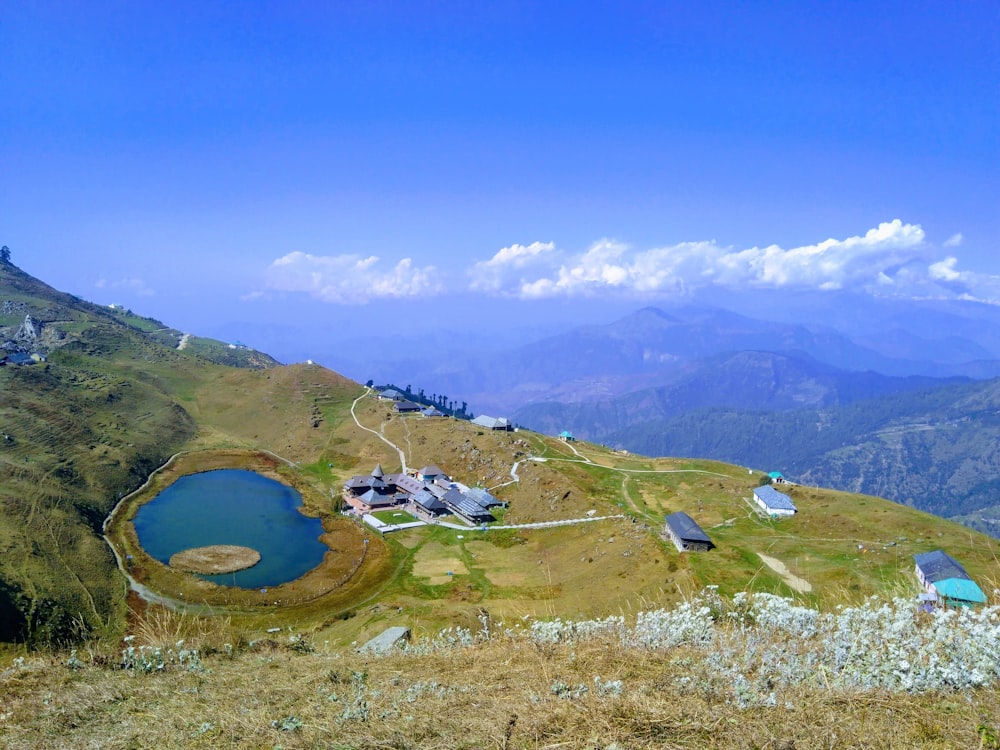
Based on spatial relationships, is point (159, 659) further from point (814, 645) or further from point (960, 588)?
point (960, 588)

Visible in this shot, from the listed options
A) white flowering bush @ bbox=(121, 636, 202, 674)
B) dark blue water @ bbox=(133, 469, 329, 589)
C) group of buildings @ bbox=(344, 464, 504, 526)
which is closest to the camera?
white flowering bush @ bbox=(121, 636, 202, 674)

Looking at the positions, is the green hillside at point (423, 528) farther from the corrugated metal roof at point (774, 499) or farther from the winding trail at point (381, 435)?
the corrugated metal roof at point (774, 499)

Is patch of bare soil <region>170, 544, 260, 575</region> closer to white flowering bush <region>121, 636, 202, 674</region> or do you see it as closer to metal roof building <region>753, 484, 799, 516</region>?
white flowering bush <region>121, 636, 202, 674</region>

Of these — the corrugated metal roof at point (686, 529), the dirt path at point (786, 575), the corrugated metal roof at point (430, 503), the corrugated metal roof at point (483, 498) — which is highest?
the corrugated metal roof at point (686, 529)

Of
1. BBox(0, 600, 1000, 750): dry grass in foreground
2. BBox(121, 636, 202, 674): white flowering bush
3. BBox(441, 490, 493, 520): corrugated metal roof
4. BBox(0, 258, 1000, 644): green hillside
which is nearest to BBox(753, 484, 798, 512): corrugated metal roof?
BBox(0, 258, 1000, 644): green hillside

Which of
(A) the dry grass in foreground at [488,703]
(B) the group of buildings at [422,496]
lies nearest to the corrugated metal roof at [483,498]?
(B) the group of buildings at [422,496]

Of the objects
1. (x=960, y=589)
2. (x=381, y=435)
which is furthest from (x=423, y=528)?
(x=960, y=589)
